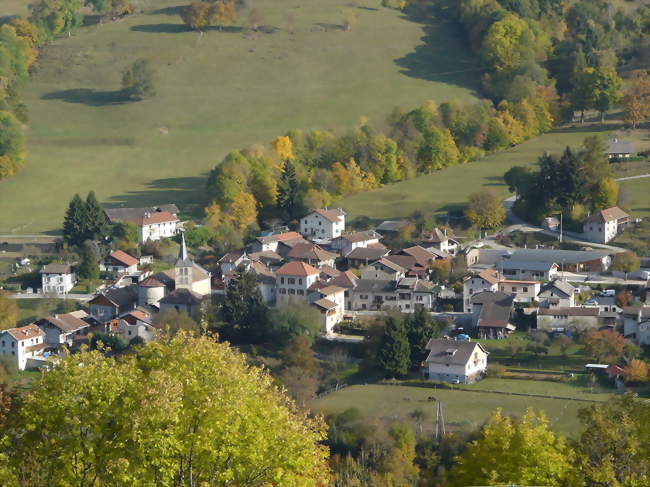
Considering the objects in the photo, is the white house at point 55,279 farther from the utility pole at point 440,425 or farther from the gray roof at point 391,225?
the utility pole at point 440,425

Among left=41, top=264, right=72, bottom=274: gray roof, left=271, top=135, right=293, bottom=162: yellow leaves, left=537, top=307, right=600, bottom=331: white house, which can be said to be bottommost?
left=41, top=264, right=72, bottom=274: gray roof

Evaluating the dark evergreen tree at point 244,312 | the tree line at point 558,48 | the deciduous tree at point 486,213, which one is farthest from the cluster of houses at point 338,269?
the tree line at point 558,48

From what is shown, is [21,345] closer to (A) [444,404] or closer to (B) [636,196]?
(A) [444,404]

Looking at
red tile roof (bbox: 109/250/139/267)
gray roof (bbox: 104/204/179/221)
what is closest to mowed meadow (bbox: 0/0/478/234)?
gray roof (bbox: 104/204/179/221)

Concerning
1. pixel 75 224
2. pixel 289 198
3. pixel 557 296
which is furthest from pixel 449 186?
pixel 75 224

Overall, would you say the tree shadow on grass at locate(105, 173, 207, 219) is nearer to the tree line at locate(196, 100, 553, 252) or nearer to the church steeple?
the tree line at locate(196, 100, 553, 252)

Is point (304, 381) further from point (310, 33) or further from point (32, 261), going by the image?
point (310, 33)
